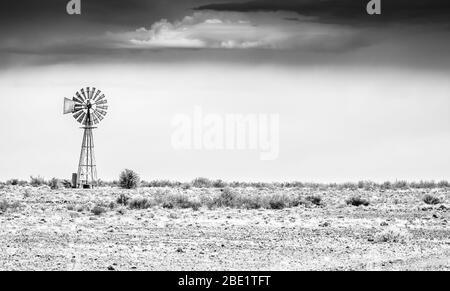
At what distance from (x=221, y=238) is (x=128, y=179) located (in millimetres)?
33718

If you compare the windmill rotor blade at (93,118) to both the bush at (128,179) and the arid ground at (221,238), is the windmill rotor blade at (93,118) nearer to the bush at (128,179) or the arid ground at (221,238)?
the bush at (128,179)

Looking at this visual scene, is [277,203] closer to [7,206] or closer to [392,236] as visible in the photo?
[7,206]

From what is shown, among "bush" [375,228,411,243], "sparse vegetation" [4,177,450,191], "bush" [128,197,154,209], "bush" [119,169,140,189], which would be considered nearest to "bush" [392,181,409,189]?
"sparse vegetation" [4,177,450,191]

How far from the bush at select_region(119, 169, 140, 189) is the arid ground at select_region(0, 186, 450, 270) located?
19.7 m

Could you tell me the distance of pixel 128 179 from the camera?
5638 centimetres

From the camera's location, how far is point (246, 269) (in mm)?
17453

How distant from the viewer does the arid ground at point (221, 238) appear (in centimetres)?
1845

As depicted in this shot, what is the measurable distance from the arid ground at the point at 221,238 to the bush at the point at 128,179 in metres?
19.7

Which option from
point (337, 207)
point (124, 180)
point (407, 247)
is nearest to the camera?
point (407, 247)

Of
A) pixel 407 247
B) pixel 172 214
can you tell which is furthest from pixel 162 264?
pixel 172 214
